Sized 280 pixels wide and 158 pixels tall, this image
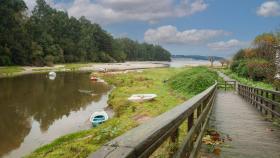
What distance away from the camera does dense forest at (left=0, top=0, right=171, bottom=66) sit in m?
68.7

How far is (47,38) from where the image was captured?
86.6 metres

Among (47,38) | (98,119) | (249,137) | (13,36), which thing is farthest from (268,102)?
(47,38)

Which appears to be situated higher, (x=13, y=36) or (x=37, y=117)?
(x=13, y=36)

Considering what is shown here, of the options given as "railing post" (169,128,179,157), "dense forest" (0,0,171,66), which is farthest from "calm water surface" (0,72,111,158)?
"dense forest" (0,0,171,66)

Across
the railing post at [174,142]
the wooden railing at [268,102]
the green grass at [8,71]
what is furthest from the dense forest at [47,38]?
the railing post at [174,142]

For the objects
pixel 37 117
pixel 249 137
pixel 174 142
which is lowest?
pixel 37 117

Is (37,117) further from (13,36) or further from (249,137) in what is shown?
(13,36)

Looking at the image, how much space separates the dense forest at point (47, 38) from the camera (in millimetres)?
68688

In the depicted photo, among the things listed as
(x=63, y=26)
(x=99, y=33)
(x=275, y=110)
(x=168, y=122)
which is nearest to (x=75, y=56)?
(x=63, y=26)

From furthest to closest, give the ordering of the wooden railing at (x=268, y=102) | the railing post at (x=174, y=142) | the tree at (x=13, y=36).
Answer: the tree at (x=13, y=36), the wooden railing at (x=268, y=102), the railing post at (x=174, y=142)

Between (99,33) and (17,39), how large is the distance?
199ft

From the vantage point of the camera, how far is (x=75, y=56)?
103500 mm

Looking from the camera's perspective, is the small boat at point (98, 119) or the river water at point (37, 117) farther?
the small boat at point (98, 119)

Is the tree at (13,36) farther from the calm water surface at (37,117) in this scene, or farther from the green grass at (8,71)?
the calm water surface at (37,117)
